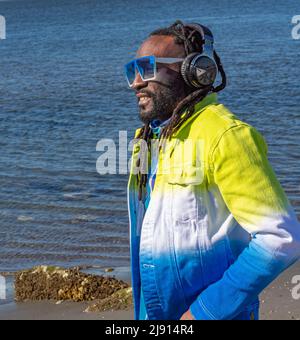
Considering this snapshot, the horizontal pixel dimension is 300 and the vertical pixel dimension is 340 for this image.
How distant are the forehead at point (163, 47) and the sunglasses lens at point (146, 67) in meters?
0.04

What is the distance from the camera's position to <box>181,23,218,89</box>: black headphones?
3318mm

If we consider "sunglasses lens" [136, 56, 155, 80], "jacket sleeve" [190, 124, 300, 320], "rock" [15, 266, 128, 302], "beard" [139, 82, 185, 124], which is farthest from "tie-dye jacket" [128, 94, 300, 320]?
"rock" [15, 266, 128, 302]

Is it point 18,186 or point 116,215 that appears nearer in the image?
point 116,215

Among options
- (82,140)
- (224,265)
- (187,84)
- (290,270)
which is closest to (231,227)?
(224,265)

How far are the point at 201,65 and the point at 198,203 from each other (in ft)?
1.51

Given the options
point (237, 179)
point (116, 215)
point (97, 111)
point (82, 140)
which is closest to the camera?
point (237, 179)

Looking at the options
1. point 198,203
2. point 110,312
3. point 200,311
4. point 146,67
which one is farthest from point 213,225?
point 110,312

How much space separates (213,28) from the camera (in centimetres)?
4569

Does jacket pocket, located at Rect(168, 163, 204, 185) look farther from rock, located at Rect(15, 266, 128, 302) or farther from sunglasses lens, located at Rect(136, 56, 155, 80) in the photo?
rock, located at Rect(15, 266, 128, 302)

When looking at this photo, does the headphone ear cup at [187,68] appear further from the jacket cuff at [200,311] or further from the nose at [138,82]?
the jacket cuff at [200,311]

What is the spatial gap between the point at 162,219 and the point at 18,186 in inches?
405

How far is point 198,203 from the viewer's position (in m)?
3.24

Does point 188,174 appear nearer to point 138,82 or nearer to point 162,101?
point 162,101

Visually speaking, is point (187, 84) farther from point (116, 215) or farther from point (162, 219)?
point (116, 215)
